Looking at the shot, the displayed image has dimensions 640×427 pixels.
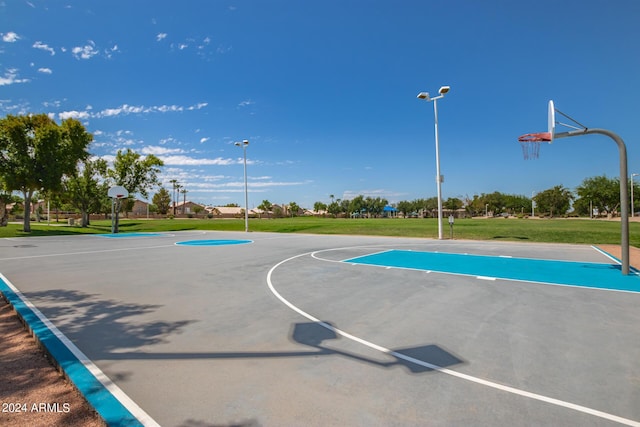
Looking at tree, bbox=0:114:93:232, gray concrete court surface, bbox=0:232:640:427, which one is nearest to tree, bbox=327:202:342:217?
tree, bbox=0:114:93:232

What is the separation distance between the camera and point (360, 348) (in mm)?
3982

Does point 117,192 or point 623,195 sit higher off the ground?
point 117,192

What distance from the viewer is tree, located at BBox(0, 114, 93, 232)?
25.9m

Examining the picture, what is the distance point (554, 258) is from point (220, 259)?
12.6 metres

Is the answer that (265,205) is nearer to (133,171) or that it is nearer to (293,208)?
(293,208)

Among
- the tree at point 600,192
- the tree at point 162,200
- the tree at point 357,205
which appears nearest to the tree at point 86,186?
the tree at point 162,200

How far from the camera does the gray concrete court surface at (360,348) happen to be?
2730mm

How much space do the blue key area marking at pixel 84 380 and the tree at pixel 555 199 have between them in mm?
99640

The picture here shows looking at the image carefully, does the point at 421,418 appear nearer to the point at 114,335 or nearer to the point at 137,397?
the point at 137,397

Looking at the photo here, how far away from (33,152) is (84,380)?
33278mm

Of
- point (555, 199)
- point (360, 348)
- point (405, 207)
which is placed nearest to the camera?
point (360, 348)

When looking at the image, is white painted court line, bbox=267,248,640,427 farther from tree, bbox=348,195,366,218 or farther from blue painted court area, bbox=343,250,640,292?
tree, bbox=348,195,366,218

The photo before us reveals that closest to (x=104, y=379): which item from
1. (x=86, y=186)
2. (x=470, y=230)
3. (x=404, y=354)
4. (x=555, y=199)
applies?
(x=404, y=354)

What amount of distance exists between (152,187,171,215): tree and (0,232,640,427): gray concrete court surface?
10916 centimetres
